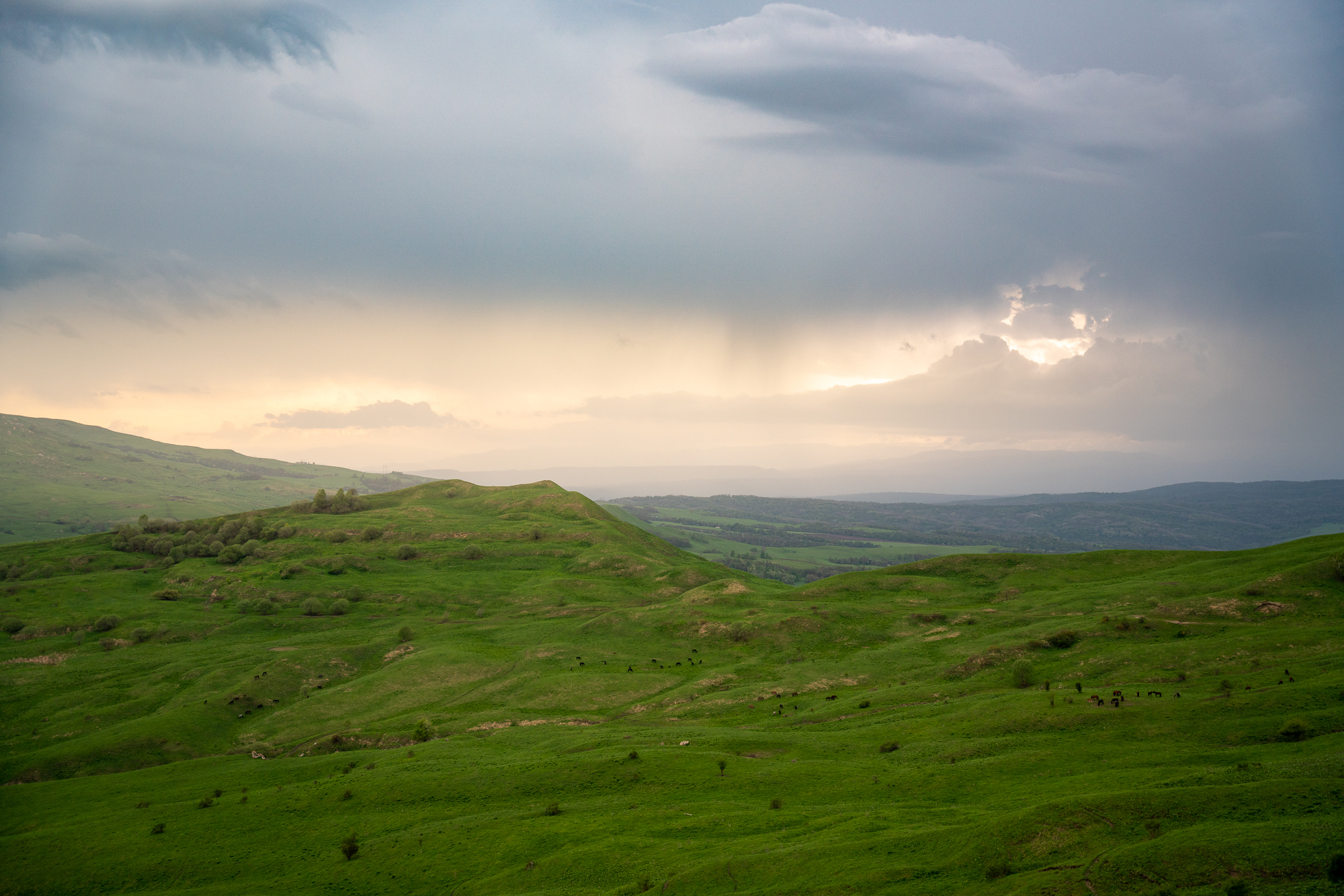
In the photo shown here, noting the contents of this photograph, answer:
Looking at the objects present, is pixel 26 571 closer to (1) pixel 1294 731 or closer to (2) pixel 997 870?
(2) pixel 997 870

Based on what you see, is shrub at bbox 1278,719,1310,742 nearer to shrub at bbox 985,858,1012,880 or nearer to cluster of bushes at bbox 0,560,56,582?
shrub at bbox 985,858,1012,880

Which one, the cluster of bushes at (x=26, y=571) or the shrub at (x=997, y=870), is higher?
the shrub at (x=997, y=870)

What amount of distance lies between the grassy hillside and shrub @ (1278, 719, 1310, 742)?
392 mm

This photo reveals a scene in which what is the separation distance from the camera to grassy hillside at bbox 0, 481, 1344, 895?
32094 millimetres

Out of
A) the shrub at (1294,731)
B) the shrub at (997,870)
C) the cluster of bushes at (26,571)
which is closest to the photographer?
the shrub at (997,870)

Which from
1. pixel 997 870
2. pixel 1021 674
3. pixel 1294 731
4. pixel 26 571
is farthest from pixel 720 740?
pixel 26 571

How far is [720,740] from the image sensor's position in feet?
213

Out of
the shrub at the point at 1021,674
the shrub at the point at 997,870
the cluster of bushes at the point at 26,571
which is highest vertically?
the shrub at the point at 997,870

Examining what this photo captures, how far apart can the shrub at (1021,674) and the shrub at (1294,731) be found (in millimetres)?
29938

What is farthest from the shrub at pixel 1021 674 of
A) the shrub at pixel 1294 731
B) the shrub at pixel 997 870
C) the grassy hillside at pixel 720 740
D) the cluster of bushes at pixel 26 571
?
the cluster of bushes at pixel 26 571

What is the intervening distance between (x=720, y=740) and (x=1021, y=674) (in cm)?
3710

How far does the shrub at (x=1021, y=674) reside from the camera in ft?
236

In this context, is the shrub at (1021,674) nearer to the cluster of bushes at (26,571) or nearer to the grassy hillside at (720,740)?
the grassy hillside at (720,740)

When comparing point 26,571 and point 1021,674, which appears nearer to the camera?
point 1021,674
